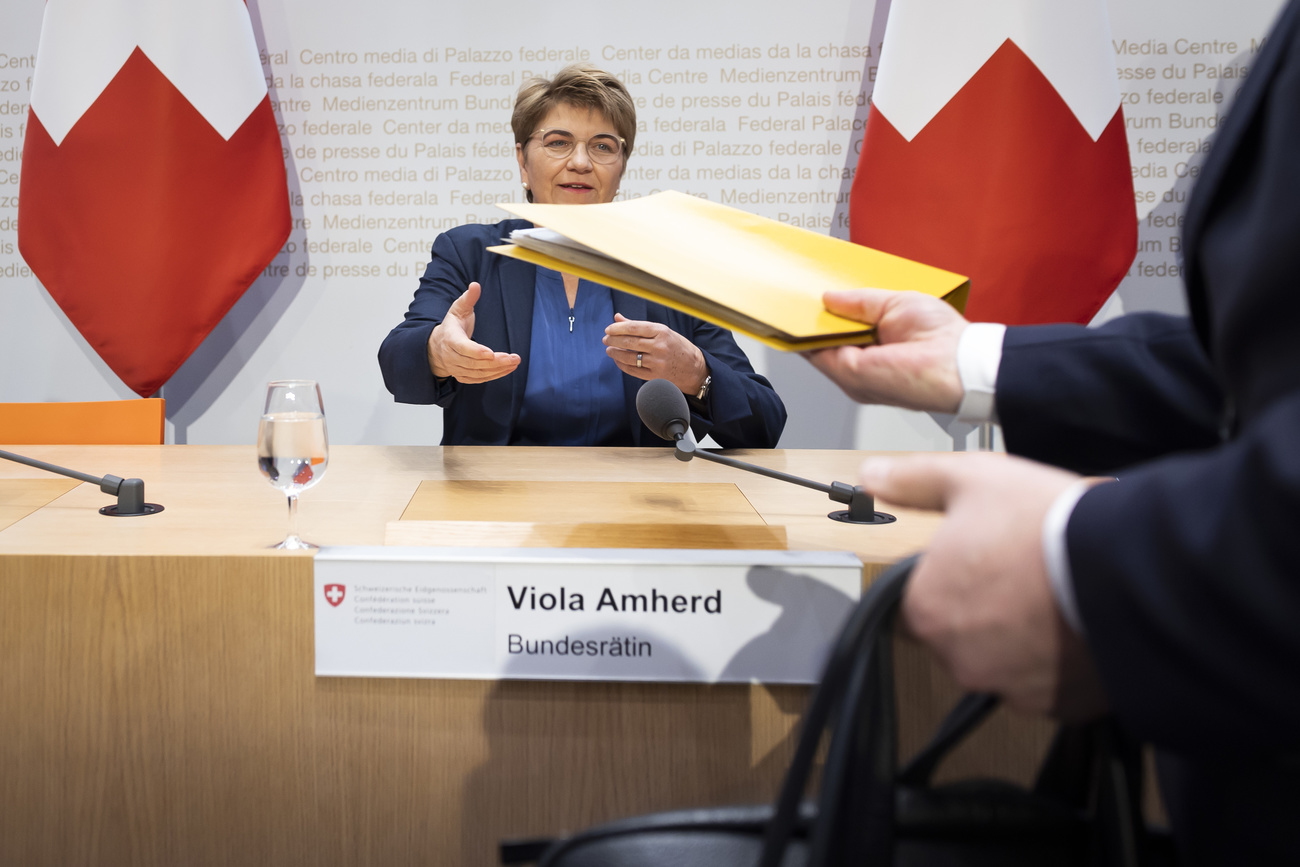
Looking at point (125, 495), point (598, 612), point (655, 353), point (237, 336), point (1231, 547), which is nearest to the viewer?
point (1231, 547)

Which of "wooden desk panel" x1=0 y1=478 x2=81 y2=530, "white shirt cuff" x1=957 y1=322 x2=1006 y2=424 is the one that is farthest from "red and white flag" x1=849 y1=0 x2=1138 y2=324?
"wooden desk panel" x1=0 y1=478 x2=81 y2=530

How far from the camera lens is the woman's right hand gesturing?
54.0 inches

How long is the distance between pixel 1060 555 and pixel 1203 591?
61 mm

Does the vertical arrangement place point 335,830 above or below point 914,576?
below

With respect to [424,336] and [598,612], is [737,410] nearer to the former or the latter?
[424,336]

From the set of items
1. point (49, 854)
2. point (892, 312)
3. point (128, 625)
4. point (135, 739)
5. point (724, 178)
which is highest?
point (724, 178)

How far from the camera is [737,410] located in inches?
67.1

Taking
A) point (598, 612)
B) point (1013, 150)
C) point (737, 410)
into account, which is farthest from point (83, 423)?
point (1013, 150)

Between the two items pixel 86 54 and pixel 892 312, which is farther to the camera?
pixel 86 54

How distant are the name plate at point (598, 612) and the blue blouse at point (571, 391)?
1042 millimetres

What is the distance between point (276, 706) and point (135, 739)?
0.50ft

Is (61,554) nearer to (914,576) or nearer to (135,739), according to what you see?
(135,739)

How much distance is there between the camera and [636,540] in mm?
969

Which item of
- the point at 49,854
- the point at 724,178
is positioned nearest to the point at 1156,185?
the point at 724,178
